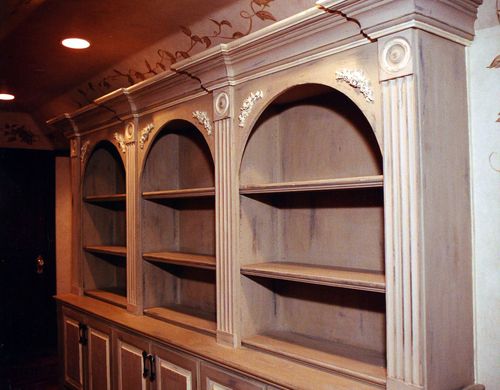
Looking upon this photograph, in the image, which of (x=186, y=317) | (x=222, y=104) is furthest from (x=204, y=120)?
(x=186, y=317)

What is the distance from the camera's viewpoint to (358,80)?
1.72 meters

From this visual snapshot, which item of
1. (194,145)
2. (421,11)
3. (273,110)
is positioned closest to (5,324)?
(194,145)

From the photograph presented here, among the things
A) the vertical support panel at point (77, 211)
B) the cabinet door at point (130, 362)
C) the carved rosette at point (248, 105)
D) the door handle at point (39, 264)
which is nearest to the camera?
the carved rosette at point (248, 105)

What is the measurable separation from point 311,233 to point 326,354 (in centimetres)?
57

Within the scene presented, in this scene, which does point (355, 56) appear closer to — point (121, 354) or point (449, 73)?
point (449, 73)

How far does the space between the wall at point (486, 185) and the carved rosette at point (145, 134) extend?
1.75 m

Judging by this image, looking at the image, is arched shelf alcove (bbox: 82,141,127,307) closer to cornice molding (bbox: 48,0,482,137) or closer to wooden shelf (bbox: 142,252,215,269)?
wooden shelf (bbox: 142,252,215,269)

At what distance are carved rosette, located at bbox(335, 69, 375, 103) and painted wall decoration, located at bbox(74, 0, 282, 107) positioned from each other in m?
0.59

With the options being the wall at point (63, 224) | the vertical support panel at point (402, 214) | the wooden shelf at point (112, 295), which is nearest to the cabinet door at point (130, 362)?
the wooden shelf at point (112, 295)

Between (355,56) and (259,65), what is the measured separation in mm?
482

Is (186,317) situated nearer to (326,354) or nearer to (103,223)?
(326,354)

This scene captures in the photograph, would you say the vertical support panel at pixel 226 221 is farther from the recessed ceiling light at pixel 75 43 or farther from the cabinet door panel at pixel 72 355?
the cabinet door panel at pixel 72 355

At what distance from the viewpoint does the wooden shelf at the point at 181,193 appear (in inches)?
97.8

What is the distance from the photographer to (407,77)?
5.12 feet
